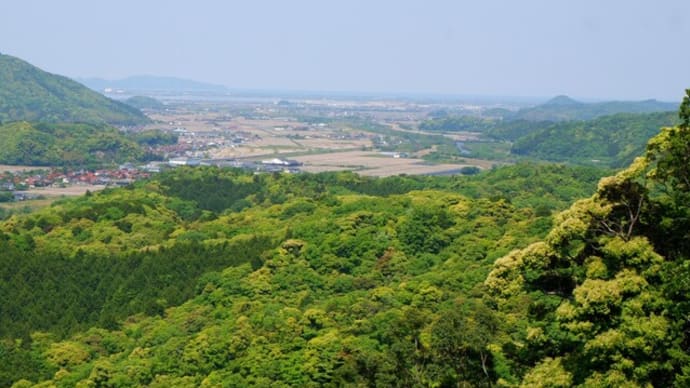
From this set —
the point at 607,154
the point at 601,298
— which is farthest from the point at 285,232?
the point at 607,154

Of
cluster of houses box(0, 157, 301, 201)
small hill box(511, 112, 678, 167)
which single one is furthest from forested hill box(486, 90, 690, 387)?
small hill box(511, 112, 678, 167)

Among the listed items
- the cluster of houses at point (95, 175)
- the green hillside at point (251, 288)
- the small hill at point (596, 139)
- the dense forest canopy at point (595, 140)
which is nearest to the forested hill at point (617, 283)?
the green hillside at point (251, 288)

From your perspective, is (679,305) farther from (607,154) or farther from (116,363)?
(607,154)

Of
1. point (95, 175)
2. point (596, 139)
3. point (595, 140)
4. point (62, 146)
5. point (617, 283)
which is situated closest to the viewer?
point (617, 283)

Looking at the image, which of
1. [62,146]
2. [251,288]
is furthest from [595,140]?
[251,288]

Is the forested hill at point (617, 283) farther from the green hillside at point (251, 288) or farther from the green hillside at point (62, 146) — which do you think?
the green hillside at point (62, 146)

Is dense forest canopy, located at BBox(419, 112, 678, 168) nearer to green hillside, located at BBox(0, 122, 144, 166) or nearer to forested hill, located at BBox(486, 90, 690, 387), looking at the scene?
green hillside, located at BBox(0, 122, 144, 166)

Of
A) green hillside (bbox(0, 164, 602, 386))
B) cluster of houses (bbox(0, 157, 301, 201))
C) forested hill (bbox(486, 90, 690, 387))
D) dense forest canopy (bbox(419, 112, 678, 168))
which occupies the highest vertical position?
forested hill (bbox(486, 90, 690, 387))

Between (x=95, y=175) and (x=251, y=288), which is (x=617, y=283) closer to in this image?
(x=251, y=288)
